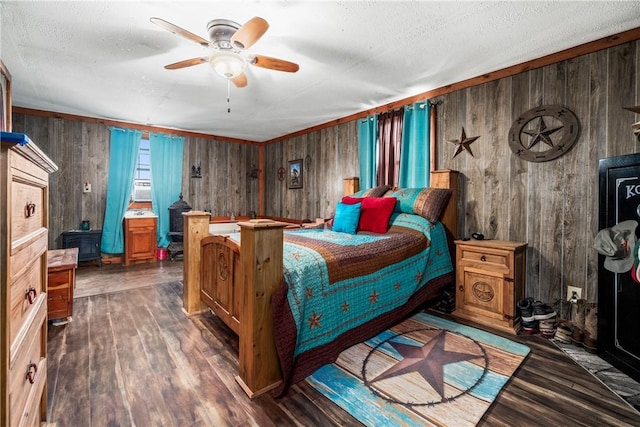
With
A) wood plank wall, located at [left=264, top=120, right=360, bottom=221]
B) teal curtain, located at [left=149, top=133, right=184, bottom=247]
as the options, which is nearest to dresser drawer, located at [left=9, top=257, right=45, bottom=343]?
wood plank wall, located at [left=264, top=120, right=360, bottom=221]

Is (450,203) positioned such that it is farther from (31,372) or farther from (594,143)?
(31,372)

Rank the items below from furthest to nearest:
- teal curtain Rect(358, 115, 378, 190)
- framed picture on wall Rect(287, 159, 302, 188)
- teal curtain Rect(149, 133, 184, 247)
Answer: framed picture on wall Rect(287, 159, 302, 188) < teal curtain Rect(149, 133, 184, 247) < teal curtain Rect(358, 115, 378, 190)

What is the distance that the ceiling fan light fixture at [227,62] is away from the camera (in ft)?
7.38

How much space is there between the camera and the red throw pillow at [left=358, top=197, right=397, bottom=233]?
10.2ft

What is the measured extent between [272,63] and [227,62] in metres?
0.37

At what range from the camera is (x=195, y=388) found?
1785 mm

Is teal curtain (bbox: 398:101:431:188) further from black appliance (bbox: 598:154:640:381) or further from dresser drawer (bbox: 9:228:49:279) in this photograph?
dresser drawer (bbox: 9:228:49:279)

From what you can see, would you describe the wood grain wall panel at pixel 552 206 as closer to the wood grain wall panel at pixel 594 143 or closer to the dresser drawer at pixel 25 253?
the wood grain wall panel at pixel 594 143

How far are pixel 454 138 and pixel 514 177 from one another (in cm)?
78

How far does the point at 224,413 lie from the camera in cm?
158

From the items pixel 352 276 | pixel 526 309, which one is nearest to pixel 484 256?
pixel 526 309

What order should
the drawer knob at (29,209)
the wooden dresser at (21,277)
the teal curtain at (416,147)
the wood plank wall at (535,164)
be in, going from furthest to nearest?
the teal curtain at (416,147) → the wood plank wall at (535,164) → the drawer knob at (29,209) → the wooden dresser at (21,277)

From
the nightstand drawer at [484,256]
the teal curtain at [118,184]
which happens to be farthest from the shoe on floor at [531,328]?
the teal curtain at [118,184]

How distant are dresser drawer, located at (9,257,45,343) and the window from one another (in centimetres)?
471
